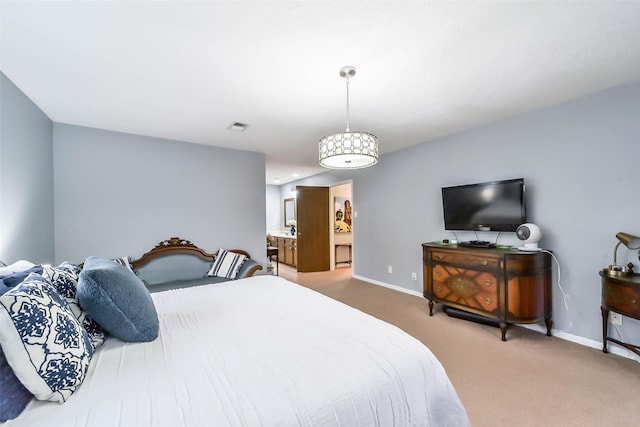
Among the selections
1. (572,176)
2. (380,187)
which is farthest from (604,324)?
(380,187)

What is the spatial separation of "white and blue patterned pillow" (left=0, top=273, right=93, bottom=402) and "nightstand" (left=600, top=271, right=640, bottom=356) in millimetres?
3488

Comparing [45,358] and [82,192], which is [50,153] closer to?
[82,192]

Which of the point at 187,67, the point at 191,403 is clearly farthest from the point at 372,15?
the point at 191,403

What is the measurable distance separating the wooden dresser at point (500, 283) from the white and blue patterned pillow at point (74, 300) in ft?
10.6

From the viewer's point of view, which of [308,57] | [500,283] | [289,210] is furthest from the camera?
[289,210]

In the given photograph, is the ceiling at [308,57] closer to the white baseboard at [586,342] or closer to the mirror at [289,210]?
the white baseboard at [586,342]

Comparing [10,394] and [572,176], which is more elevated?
[572,176]

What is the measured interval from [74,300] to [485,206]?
3.77 meters

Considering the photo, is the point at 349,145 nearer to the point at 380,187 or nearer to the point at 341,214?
the point at 380,187

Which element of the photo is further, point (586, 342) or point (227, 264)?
point (227, 264)

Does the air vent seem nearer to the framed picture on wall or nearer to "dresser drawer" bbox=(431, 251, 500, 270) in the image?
"dresser drawer" bbox=(431, 251, 500, 270)

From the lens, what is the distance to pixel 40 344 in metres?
0.87

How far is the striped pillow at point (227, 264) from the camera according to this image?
3682mm

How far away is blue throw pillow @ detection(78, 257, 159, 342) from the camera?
122cm
